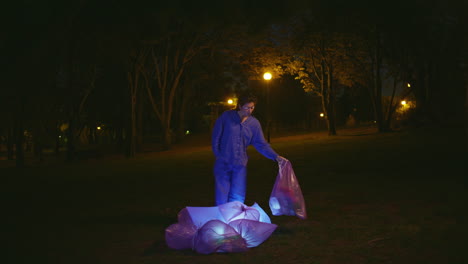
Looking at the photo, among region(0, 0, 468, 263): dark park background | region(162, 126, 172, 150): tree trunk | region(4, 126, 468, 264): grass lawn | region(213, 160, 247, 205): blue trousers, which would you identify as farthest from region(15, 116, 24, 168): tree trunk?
region(213, 160, 247, 205): blue trousers

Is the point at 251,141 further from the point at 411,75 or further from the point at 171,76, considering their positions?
the point at 411,75

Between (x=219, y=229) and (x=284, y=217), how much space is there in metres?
2.14

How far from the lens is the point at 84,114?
4931cm

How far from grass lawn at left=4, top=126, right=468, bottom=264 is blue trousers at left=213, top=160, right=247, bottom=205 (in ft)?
2.32

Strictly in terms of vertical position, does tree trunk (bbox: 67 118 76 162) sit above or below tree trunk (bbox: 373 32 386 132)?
below

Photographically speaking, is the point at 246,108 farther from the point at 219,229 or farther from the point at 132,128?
the point at 132,128

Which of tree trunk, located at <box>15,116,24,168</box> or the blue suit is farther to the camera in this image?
tree trunk, located at <box>15,116,24,168</box>

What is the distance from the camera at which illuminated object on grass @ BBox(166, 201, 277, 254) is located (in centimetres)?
476

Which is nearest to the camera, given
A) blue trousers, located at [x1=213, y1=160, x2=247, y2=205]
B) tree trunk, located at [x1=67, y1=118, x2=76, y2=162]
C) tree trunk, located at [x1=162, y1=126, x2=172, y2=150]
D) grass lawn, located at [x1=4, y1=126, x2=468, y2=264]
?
grass lawn, located at [x1=4, y1=126, x2=468, y2=264]

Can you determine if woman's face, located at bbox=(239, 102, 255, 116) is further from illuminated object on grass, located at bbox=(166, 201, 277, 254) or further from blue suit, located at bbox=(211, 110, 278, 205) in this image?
illuminated object on grass, located at bbox=(166, 201, 277, 254)

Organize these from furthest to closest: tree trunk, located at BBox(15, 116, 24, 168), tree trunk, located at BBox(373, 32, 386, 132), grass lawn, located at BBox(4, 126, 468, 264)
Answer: tree trunk, located at BBox(373, 32, 386, 132), tree trunk, located at BBox(15, 116, 24, 168), grass lawn, located at BBox(4, 126, 468, 264)

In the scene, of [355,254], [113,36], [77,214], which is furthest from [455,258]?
[113,36]

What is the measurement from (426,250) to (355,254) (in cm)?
76

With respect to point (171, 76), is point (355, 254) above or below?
below
